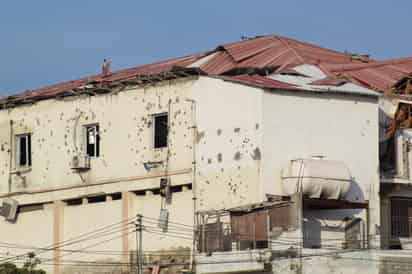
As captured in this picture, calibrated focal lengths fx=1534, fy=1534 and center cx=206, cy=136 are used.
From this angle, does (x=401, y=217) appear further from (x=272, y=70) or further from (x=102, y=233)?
(x=102, y=233)

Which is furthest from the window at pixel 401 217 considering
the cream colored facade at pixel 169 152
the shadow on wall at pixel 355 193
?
the shadow on wall at pixel 355 193

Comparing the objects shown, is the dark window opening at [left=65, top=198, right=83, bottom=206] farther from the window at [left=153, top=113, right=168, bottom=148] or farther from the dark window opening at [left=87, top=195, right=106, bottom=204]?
the window at [left=153, top=113, right=168, bottom=148]

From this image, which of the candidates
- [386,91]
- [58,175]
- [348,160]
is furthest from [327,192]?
[58,175]

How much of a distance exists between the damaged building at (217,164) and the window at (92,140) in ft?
0.16

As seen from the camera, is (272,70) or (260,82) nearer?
(260,82)

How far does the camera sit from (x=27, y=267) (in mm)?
58625

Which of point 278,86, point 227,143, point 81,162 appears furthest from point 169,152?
point 278,86

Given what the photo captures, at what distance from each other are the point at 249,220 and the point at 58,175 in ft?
35.7

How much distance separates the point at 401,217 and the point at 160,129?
9056 mm

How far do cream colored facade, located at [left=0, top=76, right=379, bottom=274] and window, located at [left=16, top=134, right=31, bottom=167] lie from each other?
22 cm

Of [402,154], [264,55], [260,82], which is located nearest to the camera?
[260,82]

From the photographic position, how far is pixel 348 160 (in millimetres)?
51688

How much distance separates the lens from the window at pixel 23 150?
59562mm

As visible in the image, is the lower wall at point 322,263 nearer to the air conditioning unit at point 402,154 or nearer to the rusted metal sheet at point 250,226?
the rusted metal sheet at point 250,226
